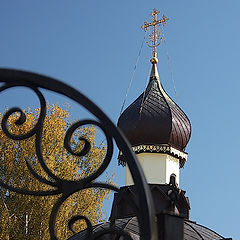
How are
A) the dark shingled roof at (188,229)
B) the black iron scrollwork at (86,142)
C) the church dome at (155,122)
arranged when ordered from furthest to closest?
the church dome at (155,122), the dark shingled roof at (188,229), the black iron scrollwork at (86,142)

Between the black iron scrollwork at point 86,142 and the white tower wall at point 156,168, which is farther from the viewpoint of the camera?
the white tower wall at point 156,168

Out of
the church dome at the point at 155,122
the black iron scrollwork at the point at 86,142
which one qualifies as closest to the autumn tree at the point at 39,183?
the church dome at the point at 155,122

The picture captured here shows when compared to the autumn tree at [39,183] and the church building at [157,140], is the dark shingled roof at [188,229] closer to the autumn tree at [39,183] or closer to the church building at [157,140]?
the church building at [157,140]

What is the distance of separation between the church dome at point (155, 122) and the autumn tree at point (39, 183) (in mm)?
1630

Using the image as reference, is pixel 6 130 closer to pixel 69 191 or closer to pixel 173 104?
pixel 69 191

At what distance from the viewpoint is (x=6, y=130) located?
272 cm

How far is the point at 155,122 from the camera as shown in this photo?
49.0 ft

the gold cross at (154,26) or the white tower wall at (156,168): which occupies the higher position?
the gold cross at (154,26)

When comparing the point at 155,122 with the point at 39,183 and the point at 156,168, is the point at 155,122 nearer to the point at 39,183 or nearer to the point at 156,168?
the point at 156,168

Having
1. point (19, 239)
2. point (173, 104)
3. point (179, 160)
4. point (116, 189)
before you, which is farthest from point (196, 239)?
point (116, 189)

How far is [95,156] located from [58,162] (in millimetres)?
1457

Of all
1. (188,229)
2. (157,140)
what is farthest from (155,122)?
(188,229)

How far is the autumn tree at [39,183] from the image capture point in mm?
15898

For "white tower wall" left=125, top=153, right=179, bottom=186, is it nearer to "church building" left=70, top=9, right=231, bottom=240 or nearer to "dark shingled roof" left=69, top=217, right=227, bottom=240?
"church building" left=70, top=9, right=231, bottom=240
